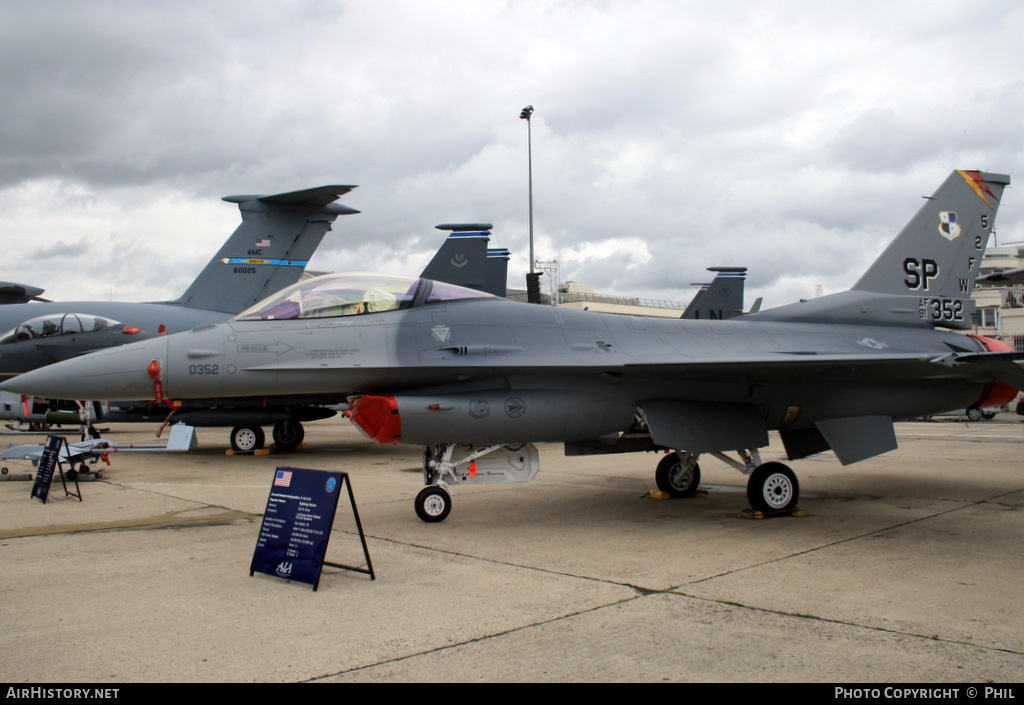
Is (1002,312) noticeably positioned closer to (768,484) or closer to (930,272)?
(930,272)

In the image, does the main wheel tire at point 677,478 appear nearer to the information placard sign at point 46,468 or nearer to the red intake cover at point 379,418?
the red intake cover at point 379,418

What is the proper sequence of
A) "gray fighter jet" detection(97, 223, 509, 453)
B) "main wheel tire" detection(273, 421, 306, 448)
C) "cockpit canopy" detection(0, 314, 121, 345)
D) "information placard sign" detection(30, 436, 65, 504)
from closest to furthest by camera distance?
"information placard sign" detection(30, 436, 65, 504) → "gray fighter jet" detection(97, 223, 509, 453) → "cockpit canopy" detection(0, 314, 121, 345) → "main wheel tire" detection(273, 421, 306, 448)

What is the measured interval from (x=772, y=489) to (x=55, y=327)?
14533mm

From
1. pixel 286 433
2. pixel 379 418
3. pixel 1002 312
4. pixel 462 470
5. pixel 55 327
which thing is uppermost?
pixel 1002 312

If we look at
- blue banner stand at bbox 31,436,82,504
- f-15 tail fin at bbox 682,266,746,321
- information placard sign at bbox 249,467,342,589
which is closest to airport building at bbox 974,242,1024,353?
f-15 tail fin at bbox 682,266,746,321

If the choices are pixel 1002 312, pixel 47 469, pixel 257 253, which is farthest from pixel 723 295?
pixel 1002 312

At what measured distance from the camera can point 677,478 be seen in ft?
30.6

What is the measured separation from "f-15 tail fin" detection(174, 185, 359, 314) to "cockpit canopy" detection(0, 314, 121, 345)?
80.8 inches

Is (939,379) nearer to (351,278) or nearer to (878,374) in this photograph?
(878,374)

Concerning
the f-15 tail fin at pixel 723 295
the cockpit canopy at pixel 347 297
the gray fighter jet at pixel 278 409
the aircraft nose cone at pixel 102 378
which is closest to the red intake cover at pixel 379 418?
the cockpit canopy at pixel 347 297

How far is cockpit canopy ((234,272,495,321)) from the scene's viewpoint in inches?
292

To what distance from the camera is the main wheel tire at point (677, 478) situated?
930 centimetres

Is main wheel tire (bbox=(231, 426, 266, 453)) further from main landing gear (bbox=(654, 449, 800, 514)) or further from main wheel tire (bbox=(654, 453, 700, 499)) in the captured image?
main landing gear (bbox=(654, 449, 800, 514))
